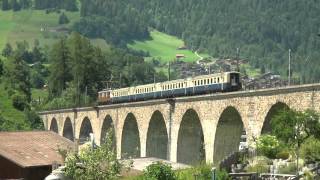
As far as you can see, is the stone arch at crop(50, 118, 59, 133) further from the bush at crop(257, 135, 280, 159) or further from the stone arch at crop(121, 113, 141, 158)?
the bush at crop(257, 135, 280, 159)

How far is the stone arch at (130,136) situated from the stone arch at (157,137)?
424 centimetres

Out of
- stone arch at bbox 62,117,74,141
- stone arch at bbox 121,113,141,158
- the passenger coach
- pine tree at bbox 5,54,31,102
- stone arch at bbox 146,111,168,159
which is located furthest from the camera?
pine tree at bbox 5,54,31,102

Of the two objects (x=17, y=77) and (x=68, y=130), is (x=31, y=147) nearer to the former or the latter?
(x=68, y=130)

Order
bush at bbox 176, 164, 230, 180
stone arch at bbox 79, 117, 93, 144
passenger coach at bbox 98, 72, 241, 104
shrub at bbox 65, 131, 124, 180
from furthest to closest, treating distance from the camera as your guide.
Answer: stone arch at bbox 79, 117, 93, 144 → passenger coach at bbox 98, 72, 241, 104 → bush at bbox 176, 164, 230, 180 → shrub at bbox 65, 131, 124, 180

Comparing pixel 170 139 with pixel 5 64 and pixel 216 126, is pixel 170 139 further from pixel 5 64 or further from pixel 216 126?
pixel 5 64

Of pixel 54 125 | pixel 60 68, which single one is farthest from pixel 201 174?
pixel 60 68

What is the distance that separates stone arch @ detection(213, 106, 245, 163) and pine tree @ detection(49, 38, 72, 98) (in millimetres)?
75613

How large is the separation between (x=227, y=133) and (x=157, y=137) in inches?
560

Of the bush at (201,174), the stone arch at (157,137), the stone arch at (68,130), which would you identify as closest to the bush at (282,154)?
the bush at (201,174)

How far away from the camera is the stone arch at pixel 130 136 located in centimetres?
6800

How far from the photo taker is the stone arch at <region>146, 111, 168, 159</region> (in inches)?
2413

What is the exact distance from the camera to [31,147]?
117 feet

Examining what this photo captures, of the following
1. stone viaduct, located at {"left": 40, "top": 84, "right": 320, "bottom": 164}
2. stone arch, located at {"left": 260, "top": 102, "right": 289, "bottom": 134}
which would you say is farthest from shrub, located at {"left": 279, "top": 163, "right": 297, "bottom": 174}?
stone arch, located at {"left": 260, "top": 102, "right": 289, "bottom": 134}

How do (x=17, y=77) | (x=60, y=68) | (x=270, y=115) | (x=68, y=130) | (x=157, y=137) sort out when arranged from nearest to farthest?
(x=270, y=115), (x=157, y=137), (x=68, y=130), (x=17, y=77), (x=60, y=68)
